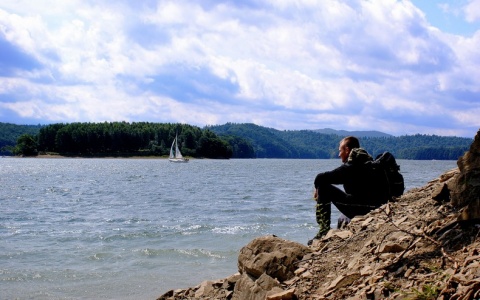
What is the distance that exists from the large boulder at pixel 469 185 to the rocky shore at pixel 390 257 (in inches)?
0.4

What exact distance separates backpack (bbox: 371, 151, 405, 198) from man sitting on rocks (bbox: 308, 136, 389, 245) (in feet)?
0.27

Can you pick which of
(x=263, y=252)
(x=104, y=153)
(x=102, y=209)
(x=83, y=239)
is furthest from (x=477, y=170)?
(x=104, y=153)

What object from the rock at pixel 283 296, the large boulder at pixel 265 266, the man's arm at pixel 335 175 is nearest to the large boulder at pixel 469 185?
the rock at pixel 283 296

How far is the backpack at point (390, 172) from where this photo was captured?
8339mm

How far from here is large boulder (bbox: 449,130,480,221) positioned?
534 cm

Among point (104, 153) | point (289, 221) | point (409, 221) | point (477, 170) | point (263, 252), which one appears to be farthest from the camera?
point (104, 153)

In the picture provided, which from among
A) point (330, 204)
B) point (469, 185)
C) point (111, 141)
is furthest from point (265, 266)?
point (111, 141)

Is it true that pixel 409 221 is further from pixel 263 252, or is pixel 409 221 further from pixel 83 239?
pixel 83 239

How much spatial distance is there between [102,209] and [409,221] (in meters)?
23.5

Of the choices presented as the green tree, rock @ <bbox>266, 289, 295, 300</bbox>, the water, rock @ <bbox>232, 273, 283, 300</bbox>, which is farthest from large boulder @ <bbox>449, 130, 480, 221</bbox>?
the green tree

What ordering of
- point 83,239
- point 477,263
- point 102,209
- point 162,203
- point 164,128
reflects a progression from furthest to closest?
point 164,128 < point 162,203 < point 102,209 < point 83,239 < point 477,263

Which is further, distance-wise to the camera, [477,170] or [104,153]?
[104,153]

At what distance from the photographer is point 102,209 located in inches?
1092

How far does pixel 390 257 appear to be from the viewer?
5.52 metres
